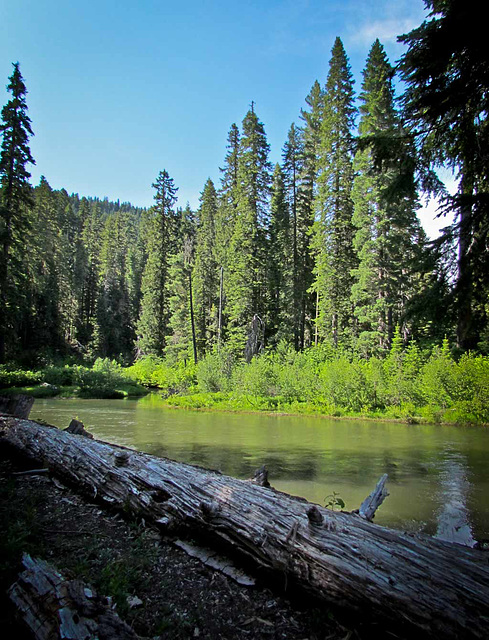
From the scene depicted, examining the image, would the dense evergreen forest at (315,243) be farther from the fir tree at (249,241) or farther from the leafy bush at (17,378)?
the leafy bush at (17,378)

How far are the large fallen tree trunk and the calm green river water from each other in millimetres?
2496

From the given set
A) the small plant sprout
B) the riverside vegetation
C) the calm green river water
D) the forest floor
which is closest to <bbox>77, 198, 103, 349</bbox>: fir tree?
the riverside vegetation

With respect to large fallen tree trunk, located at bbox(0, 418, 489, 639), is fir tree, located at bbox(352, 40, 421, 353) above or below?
above

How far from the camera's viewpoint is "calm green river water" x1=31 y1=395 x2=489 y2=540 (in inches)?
225

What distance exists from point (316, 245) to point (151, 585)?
25.3 m

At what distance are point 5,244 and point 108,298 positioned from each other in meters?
33.7

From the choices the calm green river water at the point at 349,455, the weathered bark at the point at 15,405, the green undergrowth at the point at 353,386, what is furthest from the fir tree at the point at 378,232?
the weathered bark at the point at 15,405

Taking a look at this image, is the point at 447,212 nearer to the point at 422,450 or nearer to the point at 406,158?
the point at 406,158

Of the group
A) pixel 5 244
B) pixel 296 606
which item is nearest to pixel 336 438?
pixel 296 606

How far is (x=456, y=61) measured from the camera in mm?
4340

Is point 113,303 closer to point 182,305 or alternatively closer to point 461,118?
point 182,305

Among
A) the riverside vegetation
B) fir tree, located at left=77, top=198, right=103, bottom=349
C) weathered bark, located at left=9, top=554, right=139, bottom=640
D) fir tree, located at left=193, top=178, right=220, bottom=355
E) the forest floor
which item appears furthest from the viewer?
fir tree, located at left=77, top=198, right=103, bottom=349

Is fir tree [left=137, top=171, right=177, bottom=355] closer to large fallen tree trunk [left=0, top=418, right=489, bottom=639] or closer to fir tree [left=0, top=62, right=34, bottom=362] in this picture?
fir tree [left=0, top=62, right=34, bottom=362]

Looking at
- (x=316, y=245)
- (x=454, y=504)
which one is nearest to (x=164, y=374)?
(x=316, y=245)
